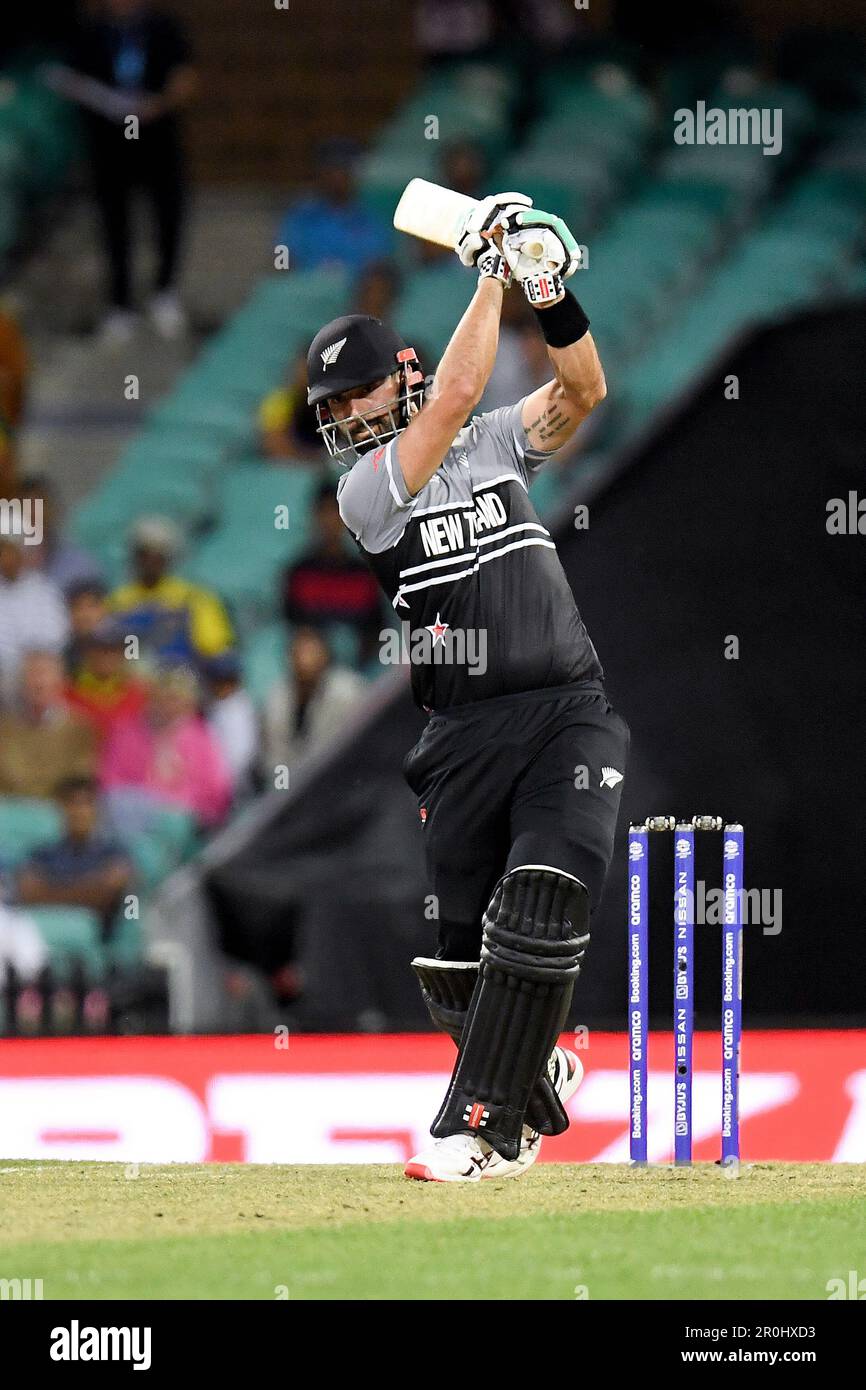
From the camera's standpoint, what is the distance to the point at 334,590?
989cm

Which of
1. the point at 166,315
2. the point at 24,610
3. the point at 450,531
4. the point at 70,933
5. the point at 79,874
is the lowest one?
the point at 70,933

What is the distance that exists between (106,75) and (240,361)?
1617 mm

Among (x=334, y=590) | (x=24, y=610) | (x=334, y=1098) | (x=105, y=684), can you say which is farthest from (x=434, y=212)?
(x=24, y=610)

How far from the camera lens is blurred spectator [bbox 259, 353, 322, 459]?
11.0 metres

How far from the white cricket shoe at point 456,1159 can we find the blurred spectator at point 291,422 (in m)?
5.88

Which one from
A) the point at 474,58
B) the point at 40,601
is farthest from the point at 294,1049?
the point at 474,58

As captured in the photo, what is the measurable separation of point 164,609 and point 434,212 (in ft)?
16.2

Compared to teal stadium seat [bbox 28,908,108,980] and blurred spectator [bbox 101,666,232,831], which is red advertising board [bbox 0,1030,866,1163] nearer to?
teal stadium seat [bbox 28,908,108,980]

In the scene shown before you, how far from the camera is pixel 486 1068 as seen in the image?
17.3 ft

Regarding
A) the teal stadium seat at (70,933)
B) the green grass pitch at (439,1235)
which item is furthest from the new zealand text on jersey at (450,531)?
the teal stadium seat at (70,933)

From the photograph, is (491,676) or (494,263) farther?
(491,676)

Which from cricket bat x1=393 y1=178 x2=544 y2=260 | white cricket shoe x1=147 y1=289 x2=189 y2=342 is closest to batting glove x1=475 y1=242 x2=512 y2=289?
cricket bat x1=393 y1=178 x2=544 y2=260

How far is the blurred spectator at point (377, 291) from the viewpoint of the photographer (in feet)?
36.6

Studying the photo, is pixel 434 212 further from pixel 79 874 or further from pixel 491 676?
pixel 79 874
